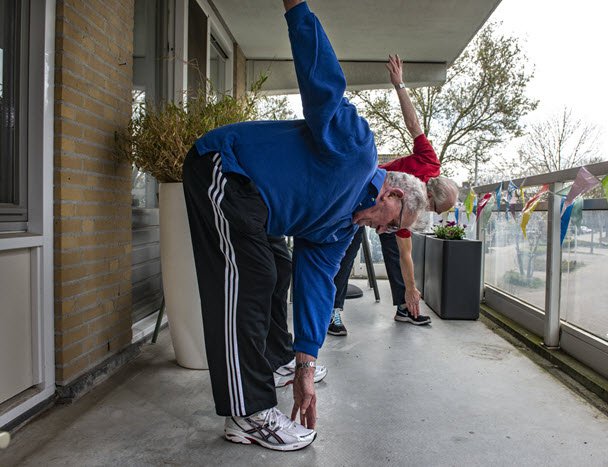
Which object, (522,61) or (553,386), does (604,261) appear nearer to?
(553,386)

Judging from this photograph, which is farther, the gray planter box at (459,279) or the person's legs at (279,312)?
the gray planter box at (459,279)

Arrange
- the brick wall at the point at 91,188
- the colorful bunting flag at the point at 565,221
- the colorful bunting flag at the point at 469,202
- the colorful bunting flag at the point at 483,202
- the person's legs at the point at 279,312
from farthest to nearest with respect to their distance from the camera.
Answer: the colorful bunting flag at the point at 469,202 < the colorful bunting flag at the point at 483,202 < the colorful bunting flag at the point at 565,221 < the person's legs at the point at 279,312 < the brick wall at the point at 91,188

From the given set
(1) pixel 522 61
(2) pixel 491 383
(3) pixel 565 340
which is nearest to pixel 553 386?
(2) pixel 491 383

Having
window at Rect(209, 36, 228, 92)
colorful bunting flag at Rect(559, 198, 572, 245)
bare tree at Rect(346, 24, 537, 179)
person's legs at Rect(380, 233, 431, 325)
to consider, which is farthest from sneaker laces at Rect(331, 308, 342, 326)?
bare tree at Rect(346, 24, 537, 179)

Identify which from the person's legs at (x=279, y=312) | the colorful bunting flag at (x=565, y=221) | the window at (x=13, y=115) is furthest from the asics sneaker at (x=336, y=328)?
the window at (x=13, y=115)

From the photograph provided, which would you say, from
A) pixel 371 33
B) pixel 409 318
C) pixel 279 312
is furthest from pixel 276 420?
pixel 371 33

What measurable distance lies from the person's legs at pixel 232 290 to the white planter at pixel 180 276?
0.74m

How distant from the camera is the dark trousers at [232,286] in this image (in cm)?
155

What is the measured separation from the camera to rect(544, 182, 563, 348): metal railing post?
285 cm

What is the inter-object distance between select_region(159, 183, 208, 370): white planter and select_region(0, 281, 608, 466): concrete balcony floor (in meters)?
0.16

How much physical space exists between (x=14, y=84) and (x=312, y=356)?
1434 mm

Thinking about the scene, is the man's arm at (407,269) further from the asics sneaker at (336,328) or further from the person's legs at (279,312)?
the person's legs at (279,312)

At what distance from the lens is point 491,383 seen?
238 centimetres

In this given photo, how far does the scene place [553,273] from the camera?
2.89 m
